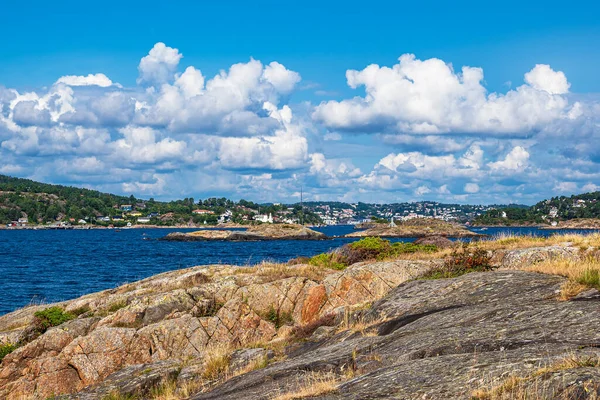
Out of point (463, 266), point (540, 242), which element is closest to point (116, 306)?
point (463, 266)

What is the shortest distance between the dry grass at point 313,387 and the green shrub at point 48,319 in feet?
61.1

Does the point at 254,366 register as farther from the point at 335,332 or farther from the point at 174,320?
the point at 174,320

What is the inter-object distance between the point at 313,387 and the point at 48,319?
1983 centimetres

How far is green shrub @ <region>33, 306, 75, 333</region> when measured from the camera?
85.4ft

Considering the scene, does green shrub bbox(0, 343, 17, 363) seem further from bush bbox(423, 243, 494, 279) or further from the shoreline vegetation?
bush bbox(423, 243, 494, 279)

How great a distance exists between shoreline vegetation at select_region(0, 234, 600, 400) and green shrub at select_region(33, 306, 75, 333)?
0.17 feet

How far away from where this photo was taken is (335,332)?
17.3m

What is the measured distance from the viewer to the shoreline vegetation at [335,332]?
9375 mm

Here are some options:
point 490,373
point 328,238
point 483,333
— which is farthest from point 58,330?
point 328,238

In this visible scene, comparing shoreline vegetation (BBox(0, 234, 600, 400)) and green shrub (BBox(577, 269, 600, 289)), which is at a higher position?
green shrub (BBox(577, 269, 600, 289))

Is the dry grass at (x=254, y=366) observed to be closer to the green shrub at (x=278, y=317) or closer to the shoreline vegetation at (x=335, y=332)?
the shoreline vegetation at (x=335, y=332)

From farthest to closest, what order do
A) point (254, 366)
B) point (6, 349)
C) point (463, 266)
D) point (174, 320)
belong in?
point (6, 349) < point (174, 320) < point (463, 266) < point (254, 366)

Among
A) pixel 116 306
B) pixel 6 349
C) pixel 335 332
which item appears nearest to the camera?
pixel 335 332

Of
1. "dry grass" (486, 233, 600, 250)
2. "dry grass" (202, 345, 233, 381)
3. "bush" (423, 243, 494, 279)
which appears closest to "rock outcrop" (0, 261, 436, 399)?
"dry grass" (202, 345, 233, 381)
